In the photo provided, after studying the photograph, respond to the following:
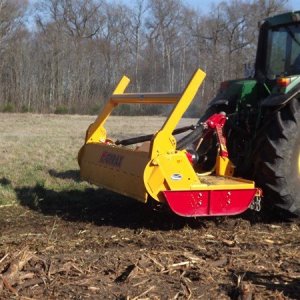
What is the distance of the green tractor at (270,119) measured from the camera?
543 centimetres

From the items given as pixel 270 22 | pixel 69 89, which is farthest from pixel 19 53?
pixel 270 22

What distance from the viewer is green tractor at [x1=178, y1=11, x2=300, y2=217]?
543 cm

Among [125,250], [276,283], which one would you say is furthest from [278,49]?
[276,283]

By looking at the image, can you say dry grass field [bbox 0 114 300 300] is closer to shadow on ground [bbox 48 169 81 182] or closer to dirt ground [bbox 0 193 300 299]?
dirt ground [bbox 0 193 300 299]

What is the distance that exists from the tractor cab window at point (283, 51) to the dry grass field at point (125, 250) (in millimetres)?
1803

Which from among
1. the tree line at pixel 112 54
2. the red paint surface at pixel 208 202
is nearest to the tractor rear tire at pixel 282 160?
the red paint surface at pixel 208 202

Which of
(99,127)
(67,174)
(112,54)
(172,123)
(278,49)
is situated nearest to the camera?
(172,123)

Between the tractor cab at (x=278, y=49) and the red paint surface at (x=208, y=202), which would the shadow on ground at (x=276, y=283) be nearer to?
the red paint surface at (x=208, y=202)

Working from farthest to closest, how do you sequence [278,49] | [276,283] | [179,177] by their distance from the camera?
1. [278,49]
2. [179,177]
3. [276,283]

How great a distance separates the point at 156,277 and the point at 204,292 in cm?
39

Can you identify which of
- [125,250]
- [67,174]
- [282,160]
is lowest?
[125,250]

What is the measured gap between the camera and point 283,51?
675 centimetres

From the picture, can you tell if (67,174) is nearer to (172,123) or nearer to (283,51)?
(172,123)

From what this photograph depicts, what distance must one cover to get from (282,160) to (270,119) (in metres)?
0.42
